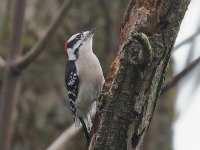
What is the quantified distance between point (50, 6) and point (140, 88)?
3.86 meters

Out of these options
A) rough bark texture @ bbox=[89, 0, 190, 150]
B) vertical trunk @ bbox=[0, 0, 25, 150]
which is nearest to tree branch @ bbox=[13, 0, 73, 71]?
vertical trunk @ bbox=[0, 0, 25, 150]

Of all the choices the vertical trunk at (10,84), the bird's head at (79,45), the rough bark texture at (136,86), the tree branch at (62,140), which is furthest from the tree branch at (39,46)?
the bird's head at (79,45)

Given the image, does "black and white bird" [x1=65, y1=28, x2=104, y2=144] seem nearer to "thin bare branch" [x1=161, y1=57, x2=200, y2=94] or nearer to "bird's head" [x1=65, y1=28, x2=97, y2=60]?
"bird's head" [x1=65, y1=28, x2=97, y2=60]

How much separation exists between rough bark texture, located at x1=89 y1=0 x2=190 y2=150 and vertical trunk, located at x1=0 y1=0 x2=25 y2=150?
897 mm

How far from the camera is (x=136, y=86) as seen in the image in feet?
7.06

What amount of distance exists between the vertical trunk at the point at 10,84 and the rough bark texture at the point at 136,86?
897 mm

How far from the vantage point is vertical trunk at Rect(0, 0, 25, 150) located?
9.97 feet

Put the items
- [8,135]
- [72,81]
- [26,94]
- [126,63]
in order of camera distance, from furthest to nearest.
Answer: [26,94] → [72,81] → [8,135] → [126,63]

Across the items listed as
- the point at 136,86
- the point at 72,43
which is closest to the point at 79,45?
the point at 72,43

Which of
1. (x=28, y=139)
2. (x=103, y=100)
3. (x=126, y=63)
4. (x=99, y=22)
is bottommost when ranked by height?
(x=28, y=139)

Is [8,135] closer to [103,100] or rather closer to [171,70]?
[103,100]

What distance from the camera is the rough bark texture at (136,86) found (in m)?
2.13

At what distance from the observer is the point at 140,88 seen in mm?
2150

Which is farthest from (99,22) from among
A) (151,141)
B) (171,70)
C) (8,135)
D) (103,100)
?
(103,100)
